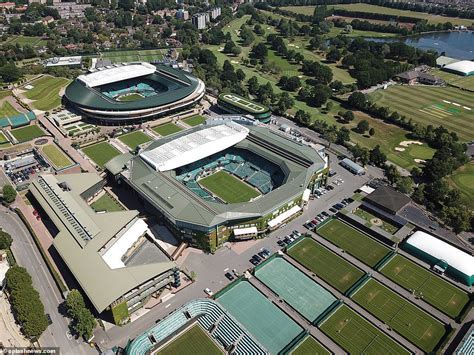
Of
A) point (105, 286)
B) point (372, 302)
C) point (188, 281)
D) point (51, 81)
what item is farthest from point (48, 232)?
point (51, 81)

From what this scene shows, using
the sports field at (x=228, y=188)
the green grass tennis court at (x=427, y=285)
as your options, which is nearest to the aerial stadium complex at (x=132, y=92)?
the sports field at (x=228, y=188)

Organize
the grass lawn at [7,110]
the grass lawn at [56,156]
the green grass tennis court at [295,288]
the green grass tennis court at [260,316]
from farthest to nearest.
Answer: the grass lawn at [7,110] < the grass lawn at [56,156] < the green grass tennis court at [295,288] < the green grass tennis court at [260,316]

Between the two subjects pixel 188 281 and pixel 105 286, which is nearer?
pixel 105 286

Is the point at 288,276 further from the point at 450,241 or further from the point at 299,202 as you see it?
the point at 450,241

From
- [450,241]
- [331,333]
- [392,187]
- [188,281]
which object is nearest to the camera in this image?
[331,333]

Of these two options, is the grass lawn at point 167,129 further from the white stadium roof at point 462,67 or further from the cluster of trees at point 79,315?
the white stadium roof at point 462,67

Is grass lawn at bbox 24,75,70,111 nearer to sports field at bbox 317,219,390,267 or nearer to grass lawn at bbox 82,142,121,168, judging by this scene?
grass lawn at bbox 82,142,121,168

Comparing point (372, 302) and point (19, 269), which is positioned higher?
point (19, 269)

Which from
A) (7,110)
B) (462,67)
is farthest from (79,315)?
(462,67)

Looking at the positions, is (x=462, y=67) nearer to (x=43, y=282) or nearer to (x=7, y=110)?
(x=43, y=282)
